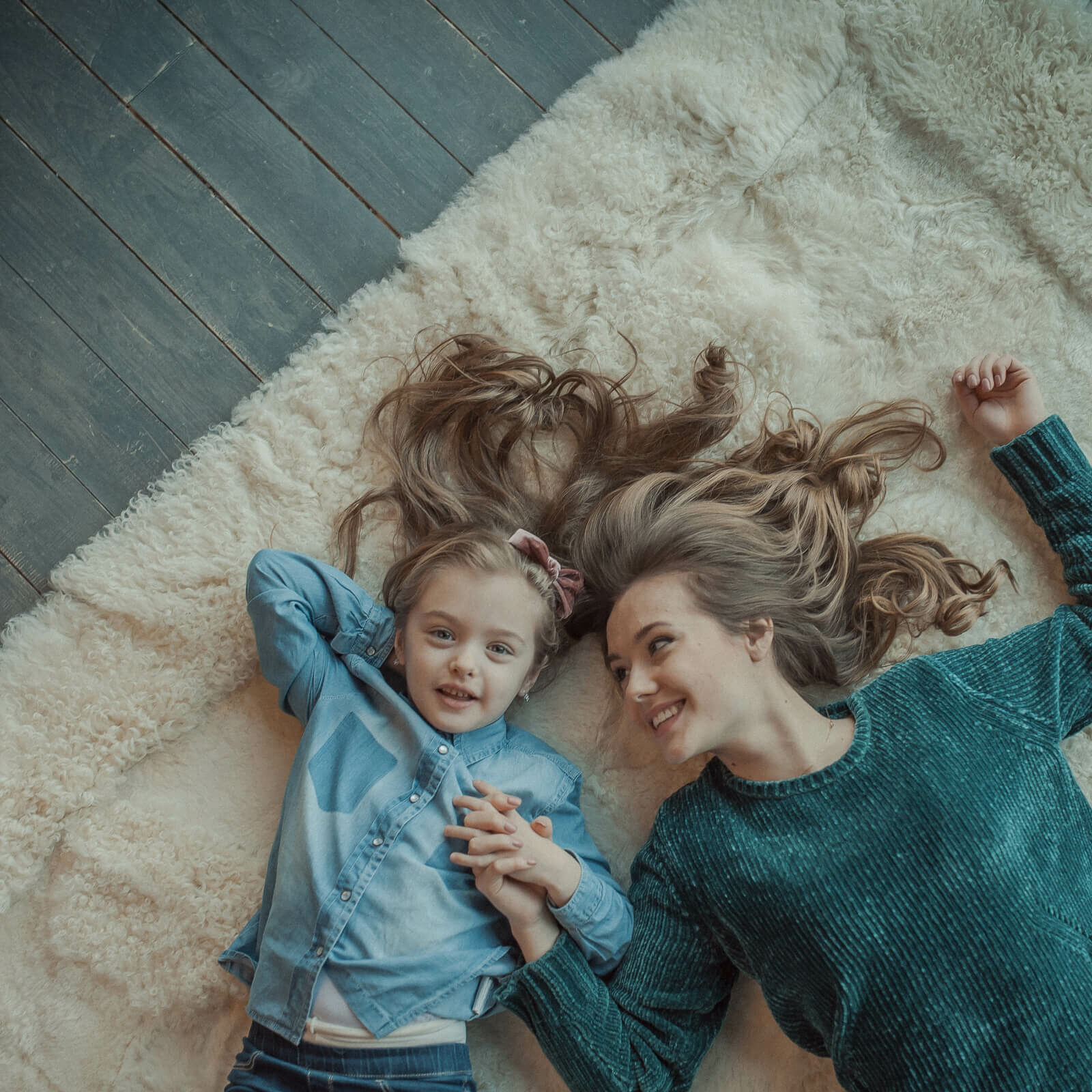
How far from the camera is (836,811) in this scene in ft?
4.51

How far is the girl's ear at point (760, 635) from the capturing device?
4.64 ft

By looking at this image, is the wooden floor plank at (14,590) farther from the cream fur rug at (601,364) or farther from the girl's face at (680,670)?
the girl's face at (680,670)

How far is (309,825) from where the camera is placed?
1438mm

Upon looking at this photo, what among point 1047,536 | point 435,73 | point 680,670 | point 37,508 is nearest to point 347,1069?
point 680,670

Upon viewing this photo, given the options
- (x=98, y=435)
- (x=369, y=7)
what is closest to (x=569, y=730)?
(x=98, y=435)

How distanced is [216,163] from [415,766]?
1.30 m

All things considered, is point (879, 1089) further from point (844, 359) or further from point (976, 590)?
point (844, 359)

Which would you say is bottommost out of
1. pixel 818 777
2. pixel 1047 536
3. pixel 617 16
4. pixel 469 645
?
pixel 469 645

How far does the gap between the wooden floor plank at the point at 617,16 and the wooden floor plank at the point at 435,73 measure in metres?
0.22

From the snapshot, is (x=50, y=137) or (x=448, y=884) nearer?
(x=448, y=884)

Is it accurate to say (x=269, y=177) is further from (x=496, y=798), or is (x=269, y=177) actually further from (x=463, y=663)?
(x=496, y=798)

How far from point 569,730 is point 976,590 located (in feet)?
2.59

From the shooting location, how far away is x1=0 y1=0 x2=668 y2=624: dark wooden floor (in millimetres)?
1755

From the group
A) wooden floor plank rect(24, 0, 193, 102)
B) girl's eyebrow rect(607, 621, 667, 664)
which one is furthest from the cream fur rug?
wooden floor plank rect(24, 0, 193, 102)
